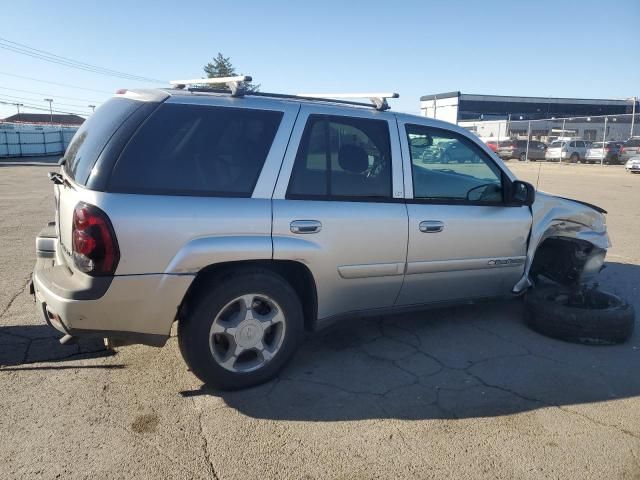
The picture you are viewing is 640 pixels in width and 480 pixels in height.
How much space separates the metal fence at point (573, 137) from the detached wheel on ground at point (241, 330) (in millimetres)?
32696

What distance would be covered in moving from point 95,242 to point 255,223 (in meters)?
0.94

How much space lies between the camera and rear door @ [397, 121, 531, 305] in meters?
4.02

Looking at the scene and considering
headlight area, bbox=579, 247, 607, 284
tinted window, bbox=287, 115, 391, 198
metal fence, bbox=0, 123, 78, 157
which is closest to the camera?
tinted window, bbox=287, 115, 391, 198

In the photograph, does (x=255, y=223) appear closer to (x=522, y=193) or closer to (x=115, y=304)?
(x=115, y=304)

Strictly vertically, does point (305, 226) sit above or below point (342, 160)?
below

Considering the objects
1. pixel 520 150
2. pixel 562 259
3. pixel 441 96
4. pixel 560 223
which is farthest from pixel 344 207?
pixel 441 96

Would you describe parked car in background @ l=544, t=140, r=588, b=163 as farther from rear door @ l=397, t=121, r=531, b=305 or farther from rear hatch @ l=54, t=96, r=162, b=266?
rear hatch @ l=54, t=96, r=162, b=266

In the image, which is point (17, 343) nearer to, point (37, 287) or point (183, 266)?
point (37, 287)

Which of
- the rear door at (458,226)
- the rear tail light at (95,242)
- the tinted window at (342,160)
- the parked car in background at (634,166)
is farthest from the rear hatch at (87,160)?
the parked car in background at (634,166)

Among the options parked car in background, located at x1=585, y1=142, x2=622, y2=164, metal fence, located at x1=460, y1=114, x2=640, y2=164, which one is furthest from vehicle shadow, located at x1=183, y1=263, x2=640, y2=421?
parked car in background, located at x1=585, y1=142, x2=622, y2=164

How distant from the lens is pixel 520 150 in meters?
38.2

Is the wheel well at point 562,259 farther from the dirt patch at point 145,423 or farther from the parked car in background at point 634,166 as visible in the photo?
the parked car in background at point 634,166

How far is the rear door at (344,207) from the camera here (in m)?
3.48

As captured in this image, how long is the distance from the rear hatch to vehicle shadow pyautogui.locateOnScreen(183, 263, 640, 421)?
139 cm
